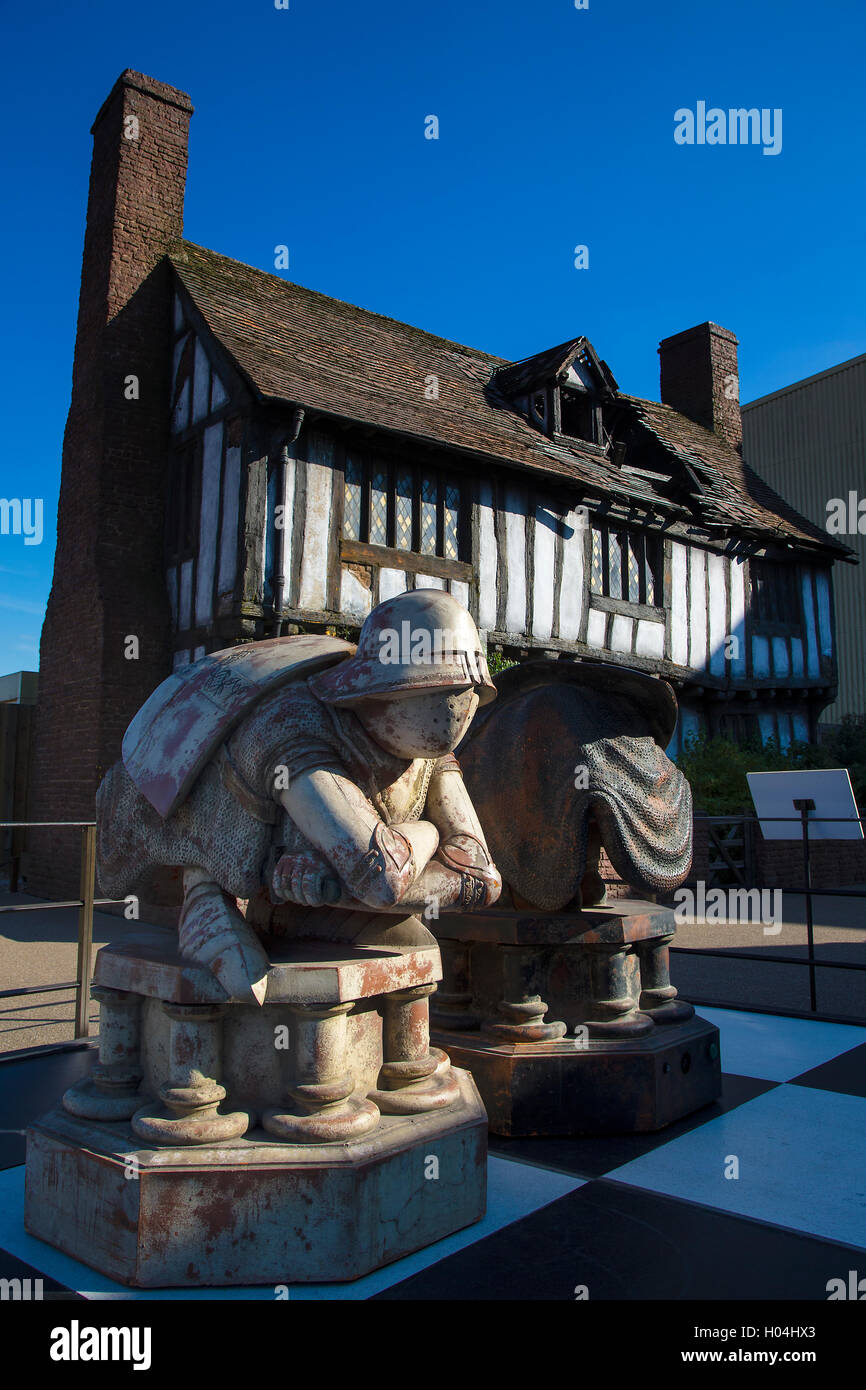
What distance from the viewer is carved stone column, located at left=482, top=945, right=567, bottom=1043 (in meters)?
3.17

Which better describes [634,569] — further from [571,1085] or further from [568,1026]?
[571,1085]

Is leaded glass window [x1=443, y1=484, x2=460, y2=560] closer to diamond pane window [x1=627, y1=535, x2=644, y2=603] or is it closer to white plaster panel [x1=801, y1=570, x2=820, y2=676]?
diamond pane window [x1=627, y1=535, x2=644, y2=603]

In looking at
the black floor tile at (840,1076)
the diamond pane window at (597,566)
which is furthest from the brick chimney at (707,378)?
the black floor tile at (840,1076)

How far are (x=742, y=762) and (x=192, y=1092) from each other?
11.8 meters

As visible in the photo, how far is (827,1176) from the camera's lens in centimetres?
274

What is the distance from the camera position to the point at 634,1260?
86.4 inches

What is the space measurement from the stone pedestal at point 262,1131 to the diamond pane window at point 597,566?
1070cm

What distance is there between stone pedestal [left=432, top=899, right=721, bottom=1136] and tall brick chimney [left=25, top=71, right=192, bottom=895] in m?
7.79

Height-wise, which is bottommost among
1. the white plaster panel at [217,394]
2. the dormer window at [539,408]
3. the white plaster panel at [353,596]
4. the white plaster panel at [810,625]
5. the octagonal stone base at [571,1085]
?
the octagonal stone base at [571,1085]

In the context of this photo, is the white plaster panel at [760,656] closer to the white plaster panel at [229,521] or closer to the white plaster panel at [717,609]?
the white plaster panel at [717,609]

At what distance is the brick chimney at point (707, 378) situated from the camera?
18562mm

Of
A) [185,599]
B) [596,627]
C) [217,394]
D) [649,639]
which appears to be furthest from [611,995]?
[649,639]

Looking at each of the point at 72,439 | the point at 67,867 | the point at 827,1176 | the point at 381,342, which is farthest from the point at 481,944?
the point at 381,342
